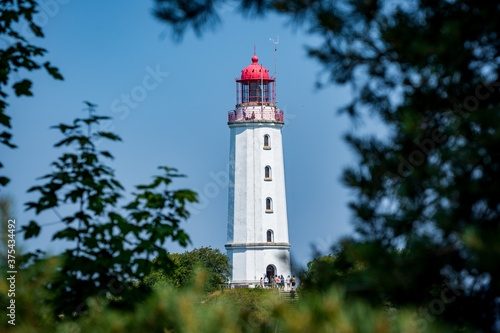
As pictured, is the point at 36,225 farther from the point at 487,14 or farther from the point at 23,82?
the point at 487,14

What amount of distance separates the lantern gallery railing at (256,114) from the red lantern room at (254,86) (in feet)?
2.49

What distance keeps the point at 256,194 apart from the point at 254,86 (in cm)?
1024

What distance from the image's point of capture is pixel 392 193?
3.69 meters

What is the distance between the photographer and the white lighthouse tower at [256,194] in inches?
1788

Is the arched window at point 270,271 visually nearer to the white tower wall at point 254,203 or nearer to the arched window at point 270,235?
the white tower wall at point 254,203

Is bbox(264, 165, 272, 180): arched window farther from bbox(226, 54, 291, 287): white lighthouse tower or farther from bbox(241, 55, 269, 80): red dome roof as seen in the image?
bbox(241, 55, 269, 80): red dome roof

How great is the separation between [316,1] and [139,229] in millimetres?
2599

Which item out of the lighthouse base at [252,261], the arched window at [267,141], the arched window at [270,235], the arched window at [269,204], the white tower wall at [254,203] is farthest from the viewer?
the arched window at [267,141]

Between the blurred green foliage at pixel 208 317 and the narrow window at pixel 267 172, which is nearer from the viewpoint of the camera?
the blurred green foliage at pixel 208 317

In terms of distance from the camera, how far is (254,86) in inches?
1946

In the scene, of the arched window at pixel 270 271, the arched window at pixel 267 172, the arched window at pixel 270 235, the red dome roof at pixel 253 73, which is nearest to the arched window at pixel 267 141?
the arched window at pixel 267 172

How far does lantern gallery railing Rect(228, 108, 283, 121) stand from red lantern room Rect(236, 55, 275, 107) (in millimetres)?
760

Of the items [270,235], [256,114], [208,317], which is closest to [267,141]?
[256,114]

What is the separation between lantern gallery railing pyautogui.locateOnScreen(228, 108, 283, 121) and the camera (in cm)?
4738
